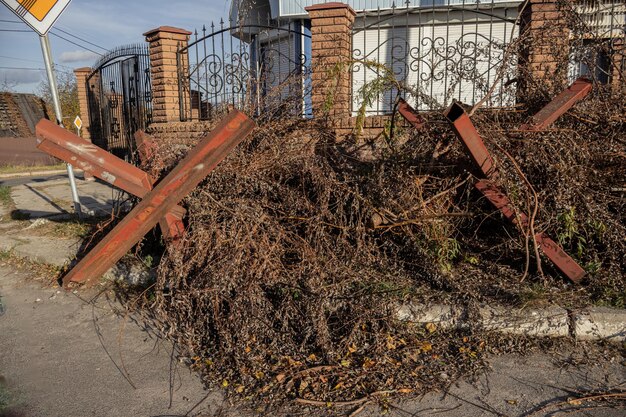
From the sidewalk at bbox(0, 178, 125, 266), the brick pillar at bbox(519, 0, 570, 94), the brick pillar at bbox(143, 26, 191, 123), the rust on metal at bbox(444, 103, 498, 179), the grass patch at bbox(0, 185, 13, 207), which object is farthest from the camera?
the grass patch at bbox(0, 185, 13, 207)

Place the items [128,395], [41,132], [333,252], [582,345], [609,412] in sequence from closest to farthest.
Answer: [609,412], [128,395], [582,345], [41,132], [333,252]

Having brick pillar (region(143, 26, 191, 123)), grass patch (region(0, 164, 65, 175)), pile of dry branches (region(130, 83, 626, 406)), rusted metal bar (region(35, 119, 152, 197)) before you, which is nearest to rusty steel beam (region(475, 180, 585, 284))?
pile of dry branches (region(130, 83, 626, 406))

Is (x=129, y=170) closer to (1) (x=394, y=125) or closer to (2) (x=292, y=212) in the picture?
(2) (x=292, y=212)

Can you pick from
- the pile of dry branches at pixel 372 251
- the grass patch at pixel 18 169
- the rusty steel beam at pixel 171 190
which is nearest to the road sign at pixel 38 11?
the pile of dry branches at pixel 372 251

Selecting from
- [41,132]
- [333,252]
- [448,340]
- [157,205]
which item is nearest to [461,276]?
[448,340]

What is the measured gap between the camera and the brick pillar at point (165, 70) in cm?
736

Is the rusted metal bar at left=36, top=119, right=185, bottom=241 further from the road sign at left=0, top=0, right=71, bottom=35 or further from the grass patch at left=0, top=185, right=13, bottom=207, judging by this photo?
the grass patch at left=0, top=185, right=13, bottom=207

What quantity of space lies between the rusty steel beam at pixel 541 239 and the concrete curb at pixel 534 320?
0.38 m

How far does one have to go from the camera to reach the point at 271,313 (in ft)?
11.0

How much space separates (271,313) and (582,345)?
2050 millimetres

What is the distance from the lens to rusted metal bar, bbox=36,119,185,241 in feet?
12.1

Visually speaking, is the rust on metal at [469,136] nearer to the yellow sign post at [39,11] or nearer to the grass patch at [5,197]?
the yellow sign post at [39,11]

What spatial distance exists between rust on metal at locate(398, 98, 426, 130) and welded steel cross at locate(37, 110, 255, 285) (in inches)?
51.7

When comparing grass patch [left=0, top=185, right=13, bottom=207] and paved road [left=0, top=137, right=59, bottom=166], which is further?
paved road [left=0, top=137, right=59, bottom=166]
